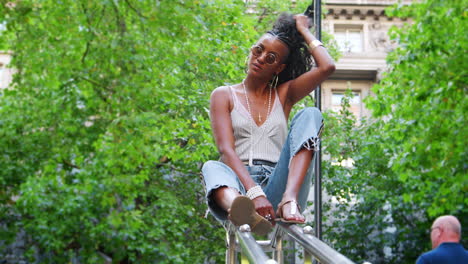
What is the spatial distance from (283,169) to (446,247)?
7.42 ft

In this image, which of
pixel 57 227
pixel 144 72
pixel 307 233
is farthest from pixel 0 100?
pixel 307 233

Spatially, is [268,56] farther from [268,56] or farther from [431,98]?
[431,98]

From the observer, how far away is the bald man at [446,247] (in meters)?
4.69

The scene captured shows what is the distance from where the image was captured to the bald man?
185 inches

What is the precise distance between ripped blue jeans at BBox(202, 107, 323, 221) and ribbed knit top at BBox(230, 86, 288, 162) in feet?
0.55

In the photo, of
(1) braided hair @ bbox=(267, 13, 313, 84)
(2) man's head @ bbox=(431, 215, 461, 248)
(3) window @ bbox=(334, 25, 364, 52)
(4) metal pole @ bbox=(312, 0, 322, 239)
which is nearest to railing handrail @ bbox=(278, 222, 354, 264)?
(1) braided hair @ bbox=(267, 13, 313, 84)

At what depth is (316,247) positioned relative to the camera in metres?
2.03

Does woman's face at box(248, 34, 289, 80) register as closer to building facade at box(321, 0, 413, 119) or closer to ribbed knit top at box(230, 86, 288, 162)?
ribbed knit top at box(230, 86, 288, 162)

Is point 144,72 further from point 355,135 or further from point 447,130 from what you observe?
point 355,135

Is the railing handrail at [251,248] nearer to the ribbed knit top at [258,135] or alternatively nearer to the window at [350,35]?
the ribbed knit top at [258,135]

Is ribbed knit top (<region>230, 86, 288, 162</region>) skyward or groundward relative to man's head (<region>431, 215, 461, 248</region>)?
skyward

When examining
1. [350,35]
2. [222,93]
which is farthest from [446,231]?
[350,35]

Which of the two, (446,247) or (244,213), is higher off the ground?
(446,247)

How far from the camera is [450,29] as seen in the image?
1079cm
